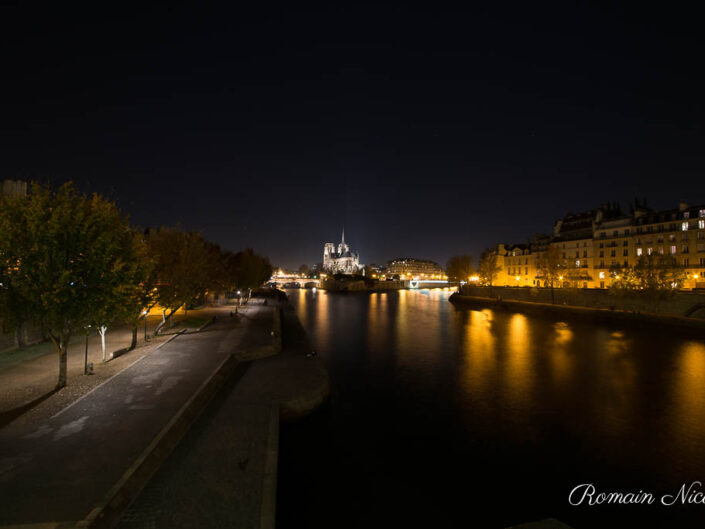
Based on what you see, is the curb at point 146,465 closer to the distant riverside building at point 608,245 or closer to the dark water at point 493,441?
the dark water at point 493,441

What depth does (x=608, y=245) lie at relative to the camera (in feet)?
227

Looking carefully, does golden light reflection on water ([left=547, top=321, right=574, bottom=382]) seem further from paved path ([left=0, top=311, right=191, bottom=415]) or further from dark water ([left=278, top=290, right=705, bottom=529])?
paved path ([left=0, top=311, right=191, bottom=415])

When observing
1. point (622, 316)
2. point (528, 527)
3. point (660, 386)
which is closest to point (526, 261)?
point (622, 316)

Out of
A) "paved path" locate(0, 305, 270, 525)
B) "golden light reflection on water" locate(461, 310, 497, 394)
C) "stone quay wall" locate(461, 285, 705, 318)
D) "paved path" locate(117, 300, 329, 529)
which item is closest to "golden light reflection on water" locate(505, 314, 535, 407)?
"golden light reflection on water" locate(461, 310, 497, 394)

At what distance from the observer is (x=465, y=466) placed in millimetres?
12961

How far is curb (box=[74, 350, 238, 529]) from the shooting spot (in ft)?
22.1

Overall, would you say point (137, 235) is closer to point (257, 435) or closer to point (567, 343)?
point (257, 435)

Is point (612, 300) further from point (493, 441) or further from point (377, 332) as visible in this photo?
point (493, 441)

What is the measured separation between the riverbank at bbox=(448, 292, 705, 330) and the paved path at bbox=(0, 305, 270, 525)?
50.9m

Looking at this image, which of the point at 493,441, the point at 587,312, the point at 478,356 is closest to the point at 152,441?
the point at 493,441

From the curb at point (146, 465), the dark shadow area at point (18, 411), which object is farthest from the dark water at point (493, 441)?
the dark shadow area at point (18, 411)

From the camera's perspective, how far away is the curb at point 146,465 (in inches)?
265

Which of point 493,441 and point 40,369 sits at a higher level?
→ point 40,369

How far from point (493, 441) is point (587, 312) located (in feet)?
154
